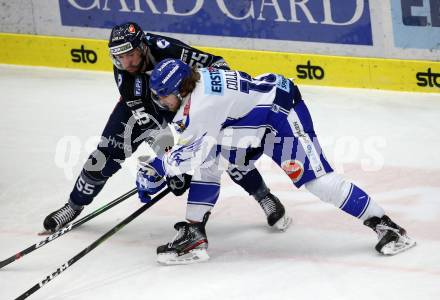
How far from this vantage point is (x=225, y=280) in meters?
4.63

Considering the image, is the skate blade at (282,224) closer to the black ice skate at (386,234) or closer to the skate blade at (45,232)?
the black ice skate at (386,234)

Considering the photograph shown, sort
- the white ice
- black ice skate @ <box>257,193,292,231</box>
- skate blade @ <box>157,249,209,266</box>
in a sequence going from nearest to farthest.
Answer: the white ice, skate blade @ <box>157,249,209,266</box>, black ice skate @ <box>257,193,292,231</box>

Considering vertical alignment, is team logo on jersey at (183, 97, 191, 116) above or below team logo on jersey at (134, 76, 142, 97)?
below

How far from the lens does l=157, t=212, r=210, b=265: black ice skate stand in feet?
15.9

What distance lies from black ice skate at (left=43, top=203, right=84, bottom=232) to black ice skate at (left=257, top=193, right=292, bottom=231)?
3.42ft

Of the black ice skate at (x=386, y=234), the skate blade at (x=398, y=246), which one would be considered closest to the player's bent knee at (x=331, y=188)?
the black ice skate at (x=386, y=234)

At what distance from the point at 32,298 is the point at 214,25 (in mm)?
3482

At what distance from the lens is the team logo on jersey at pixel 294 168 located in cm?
465

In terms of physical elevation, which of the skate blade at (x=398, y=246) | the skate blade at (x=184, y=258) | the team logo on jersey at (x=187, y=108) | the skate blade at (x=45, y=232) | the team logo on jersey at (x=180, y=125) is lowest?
the skate blade at (x=398, y=246)

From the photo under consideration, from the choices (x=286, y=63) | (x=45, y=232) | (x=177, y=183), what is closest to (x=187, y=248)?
(x=177, y=183)

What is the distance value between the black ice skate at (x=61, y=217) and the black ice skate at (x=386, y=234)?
5.48 feet

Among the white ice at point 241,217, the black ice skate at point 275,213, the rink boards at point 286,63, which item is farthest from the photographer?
the rink boards at point 286,63

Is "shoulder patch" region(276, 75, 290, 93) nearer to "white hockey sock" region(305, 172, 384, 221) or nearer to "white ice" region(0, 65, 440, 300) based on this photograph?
"white hockey sock" region(305, 172, 384, 221)

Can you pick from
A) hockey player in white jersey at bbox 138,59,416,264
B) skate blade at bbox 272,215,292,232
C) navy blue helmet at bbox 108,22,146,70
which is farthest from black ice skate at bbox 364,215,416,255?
navy blue helmet at bbox 108,22,146,70
